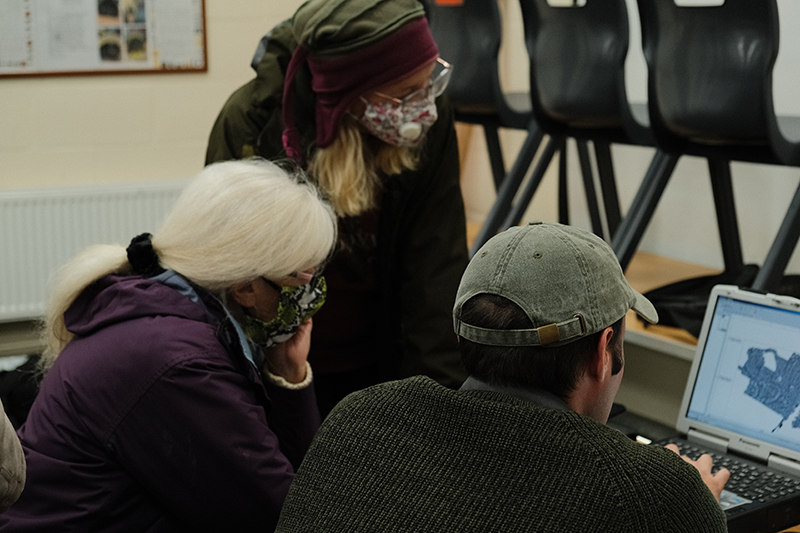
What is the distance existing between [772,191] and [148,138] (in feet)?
7.89

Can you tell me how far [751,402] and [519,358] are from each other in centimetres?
69

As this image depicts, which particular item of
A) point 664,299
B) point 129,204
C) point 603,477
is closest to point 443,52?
point 664,299

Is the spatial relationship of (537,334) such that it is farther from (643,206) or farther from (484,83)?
(484,83)

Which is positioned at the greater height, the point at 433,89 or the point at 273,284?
the point at 433,89

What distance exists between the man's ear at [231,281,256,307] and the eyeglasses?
21.4 inches

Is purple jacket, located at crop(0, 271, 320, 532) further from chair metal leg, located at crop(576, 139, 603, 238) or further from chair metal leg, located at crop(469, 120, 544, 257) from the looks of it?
chair metal leg, located at crop(576, 139, 603, 238)

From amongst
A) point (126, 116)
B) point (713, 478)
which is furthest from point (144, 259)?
point (126, 116)

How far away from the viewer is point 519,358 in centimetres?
106

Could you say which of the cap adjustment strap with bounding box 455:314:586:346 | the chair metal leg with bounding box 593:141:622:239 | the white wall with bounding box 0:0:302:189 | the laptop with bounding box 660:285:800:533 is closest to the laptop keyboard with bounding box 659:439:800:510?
the laptop with bounding box 660:285:800:533

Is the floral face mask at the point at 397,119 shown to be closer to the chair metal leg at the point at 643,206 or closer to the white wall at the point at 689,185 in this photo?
the chair metal leg at the point at 643,206

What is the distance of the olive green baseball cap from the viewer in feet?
3.47

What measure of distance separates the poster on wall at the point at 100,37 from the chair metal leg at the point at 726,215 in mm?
2106

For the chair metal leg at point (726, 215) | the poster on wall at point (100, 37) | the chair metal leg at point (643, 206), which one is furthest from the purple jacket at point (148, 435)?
the poster on wall at point (100, 37)

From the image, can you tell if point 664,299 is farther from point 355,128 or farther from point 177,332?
point 177,332
